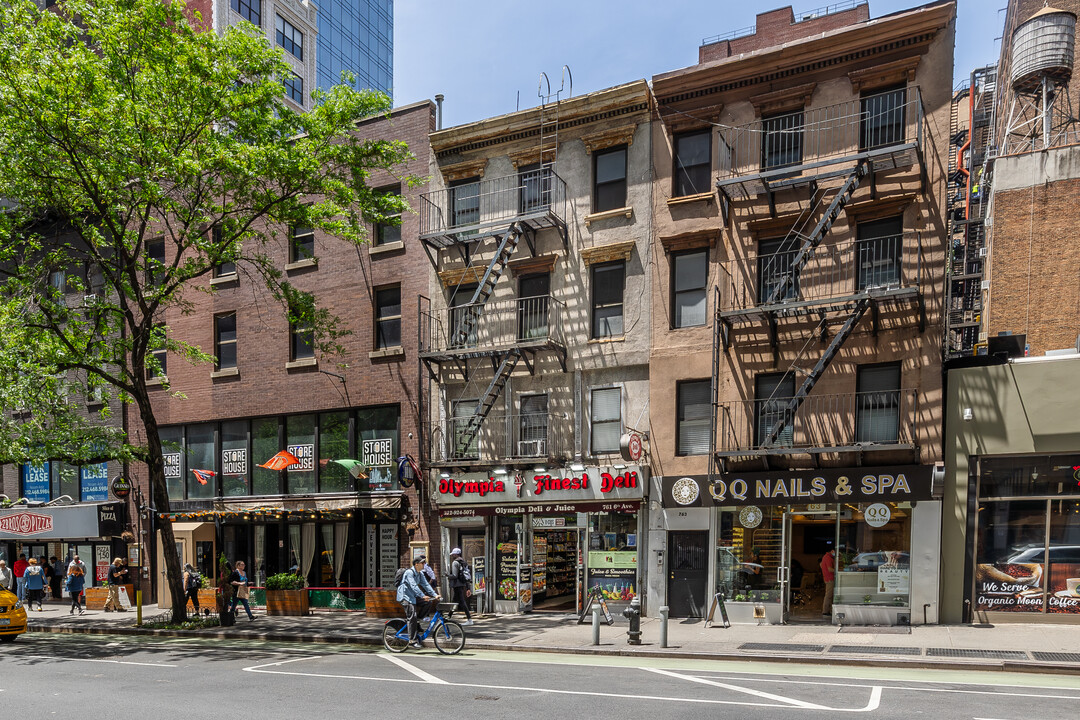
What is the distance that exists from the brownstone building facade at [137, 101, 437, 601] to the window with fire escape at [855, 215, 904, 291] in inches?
475

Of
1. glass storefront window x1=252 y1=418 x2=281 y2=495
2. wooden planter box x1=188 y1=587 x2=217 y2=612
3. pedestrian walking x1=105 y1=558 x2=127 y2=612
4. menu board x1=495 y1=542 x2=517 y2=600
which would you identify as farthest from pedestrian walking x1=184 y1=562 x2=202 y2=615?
menu board x1=495 y1=542 x2=517 y2=600

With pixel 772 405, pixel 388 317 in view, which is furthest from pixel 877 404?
pixel 388 317

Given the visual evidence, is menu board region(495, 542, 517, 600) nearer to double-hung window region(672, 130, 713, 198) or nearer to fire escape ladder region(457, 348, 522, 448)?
fire escape ladder region(457, 348, 522, 448)

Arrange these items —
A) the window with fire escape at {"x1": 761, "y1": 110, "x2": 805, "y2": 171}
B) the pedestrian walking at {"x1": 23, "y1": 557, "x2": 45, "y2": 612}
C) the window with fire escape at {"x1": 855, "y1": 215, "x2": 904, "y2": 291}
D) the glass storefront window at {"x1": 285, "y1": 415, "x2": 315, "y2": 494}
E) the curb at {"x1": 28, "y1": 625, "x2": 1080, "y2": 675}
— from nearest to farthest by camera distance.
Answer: the curb at {"x1": 28, "y1": 625, "x2": 1080, "y2": 675}
the window with fire escape at {"x1": 855, "y1": 215, "x2": 904, "y2": 291}
the window with fire escape at {"x1": 761, "y1": 110, "x2": 805, "y2": 171}
the glass storefront window at {"x1": 285, "y1": 415, "x2": 315, "y2": 494}
the pedestrian walking at {"x1": 23, "y1": 557, "x2": 45, "y2": 612}

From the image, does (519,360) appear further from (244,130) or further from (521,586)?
(244,130)

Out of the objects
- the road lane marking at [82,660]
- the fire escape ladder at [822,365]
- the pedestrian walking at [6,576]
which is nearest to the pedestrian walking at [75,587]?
the pedestrian walking at [6,576]

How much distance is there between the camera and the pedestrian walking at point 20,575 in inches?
1125

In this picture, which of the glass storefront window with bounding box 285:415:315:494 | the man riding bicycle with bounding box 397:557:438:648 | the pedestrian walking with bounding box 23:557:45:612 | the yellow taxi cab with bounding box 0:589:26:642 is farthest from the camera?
the pedestrian walking with bounding box 23:557:45:612

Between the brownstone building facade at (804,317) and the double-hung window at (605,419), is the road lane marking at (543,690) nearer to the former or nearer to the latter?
the brownstone building facade at (804,317)

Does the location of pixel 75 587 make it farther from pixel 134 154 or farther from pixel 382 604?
pixel 134 154

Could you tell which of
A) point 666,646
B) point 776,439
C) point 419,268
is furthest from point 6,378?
point 776,439

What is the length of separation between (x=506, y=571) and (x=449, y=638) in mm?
7140

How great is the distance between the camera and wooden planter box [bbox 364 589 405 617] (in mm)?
21453

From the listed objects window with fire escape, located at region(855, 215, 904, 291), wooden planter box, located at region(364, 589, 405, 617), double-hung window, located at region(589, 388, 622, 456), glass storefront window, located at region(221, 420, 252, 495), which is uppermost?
window with fire escape, located at region(855, 215, 904, 291)
